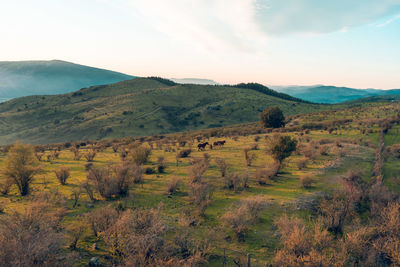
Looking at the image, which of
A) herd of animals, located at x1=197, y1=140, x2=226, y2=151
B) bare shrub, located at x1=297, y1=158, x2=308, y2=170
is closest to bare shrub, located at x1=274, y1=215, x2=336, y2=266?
bare shrub, located at x1=297, y1=158, x2=308, y2=170

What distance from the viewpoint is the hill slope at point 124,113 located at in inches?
2948

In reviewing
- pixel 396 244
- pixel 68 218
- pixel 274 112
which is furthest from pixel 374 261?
pixel 274 112

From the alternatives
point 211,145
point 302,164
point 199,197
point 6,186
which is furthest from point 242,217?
point 211,145

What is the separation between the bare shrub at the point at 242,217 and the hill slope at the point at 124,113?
64.9 metres

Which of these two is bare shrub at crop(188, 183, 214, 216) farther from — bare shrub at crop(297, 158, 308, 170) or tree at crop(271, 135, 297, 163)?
bare shrub at crop(297, 158, 308, 170)

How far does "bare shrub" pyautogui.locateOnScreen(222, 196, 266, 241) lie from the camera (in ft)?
34.7

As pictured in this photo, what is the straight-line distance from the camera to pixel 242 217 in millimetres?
10711

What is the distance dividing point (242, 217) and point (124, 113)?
84099 mm

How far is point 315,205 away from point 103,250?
12778 mm

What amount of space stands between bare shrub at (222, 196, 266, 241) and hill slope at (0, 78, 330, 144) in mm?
64895

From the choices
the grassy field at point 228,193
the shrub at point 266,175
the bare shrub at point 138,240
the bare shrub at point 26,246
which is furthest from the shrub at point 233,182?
the bare shrub at point 26,246

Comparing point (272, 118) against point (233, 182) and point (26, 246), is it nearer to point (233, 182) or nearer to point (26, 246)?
point (233, 182)

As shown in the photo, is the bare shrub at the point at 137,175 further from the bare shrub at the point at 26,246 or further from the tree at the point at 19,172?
the bare shrub at the point at 26,246

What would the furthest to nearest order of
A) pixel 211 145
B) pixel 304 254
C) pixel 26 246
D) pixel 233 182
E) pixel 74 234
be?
pixel 211 145 → pixel 233 182 → pixel 74 234 → pixel 304 254 → pixel 26 246
